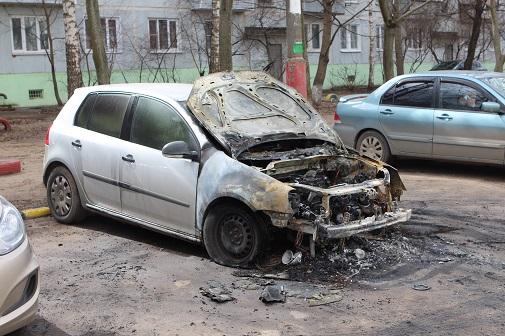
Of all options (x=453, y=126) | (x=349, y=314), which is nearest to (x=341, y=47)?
Result: (x=453, y=126)

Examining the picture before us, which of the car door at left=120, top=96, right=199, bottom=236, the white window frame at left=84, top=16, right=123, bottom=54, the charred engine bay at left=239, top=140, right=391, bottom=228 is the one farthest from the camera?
the white window frame at left=84, top=16, right=123, bottom=54

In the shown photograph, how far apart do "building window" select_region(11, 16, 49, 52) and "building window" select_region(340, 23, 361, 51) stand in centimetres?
1771

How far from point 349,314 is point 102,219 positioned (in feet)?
12.7

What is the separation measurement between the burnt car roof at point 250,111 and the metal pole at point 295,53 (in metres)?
2.88

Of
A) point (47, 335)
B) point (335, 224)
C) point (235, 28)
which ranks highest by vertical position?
point (235, 28)

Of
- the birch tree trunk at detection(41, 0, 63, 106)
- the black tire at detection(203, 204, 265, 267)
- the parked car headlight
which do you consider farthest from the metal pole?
the birch tree trunk at detection(41, 0, 63, 106)

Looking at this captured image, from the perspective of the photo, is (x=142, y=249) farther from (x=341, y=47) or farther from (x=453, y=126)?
(x=341, y=47)

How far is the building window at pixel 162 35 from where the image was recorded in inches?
1173

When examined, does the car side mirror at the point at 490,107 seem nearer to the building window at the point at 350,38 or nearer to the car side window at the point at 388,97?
the car side window at the point at 388,97

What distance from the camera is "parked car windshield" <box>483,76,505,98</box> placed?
9191mm

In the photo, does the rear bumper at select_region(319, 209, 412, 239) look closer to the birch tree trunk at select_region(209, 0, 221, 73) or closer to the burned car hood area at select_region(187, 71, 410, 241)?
the burned car hood area at select_region(187, 71, 410, 241)

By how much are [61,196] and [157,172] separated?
175 cm

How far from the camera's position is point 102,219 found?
7.48 meters

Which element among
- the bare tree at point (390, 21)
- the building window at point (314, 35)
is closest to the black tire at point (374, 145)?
the bare tree at point (390, 21)
